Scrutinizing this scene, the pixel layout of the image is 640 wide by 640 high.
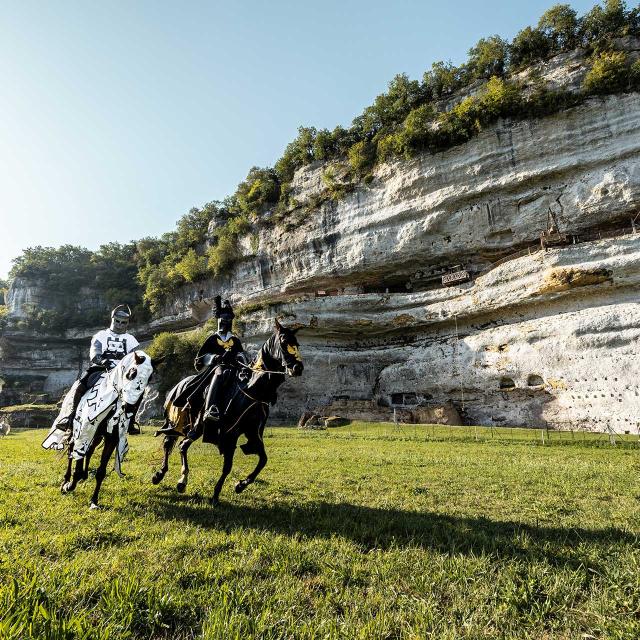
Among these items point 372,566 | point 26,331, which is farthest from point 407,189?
point 26,331

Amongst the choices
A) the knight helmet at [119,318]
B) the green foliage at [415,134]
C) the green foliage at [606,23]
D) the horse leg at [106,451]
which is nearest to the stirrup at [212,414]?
the horse leg at [106,451]

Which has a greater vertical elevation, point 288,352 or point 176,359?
point 176,359

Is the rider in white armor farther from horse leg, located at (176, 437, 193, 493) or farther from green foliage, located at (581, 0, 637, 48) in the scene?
green foliage, located at (581, 0, 637, 48)

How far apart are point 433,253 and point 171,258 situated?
135 feet

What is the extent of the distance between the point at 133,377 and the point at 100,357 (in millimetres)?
2097

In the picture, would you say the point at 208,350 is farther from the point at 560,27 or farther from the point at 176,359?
the point at 560,27

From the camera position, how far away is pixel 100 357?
27.9ft

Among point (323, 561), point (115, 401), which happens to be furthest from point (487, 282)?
point (323, 561)

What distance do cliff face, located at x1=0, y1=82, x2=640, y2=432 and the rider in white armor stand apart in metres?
24.8

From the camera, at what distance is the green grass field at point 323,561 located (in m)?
2.71

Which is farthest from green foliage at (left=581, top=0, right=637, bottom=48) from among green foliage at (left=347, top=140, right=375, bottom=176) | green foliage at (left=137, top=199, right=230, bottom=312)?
green foliage at (left=137, top=199, right=230, bottom=312)

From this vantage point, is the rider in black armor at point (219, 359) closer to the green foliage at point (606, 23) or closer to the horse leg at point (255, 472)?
the horse leg at point (255, 472)

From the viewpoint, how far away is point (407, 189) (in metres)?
36.4

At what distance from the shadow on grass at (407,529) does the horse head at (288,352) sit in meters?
2.31
